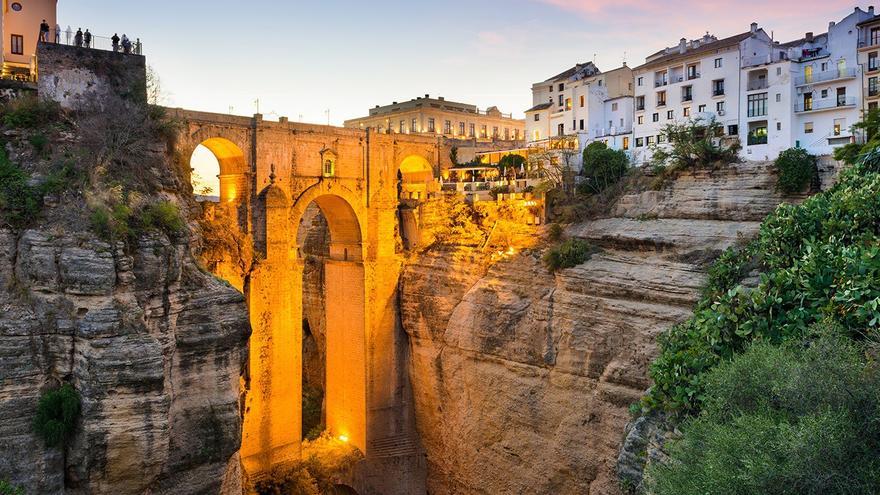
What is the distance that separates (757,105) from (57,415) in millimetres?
26926

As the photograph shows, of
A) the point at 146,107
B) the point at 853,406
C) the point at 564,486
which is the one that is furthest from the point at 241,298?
the point at 853,406

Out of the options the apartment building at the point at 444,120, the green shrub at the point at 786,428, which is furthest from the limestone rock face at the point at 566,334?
the apartment building at the point at 444,120

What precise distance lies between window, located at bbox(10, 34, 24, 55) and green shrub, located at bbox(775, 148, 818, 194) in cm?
2769

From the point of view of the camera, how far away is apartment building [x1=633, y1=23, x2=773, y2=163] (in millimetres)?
28328

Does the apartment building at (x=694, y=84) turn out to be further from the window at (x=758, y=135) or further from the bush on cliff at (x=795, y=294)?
the bush on cliff at (x=795, y=294)

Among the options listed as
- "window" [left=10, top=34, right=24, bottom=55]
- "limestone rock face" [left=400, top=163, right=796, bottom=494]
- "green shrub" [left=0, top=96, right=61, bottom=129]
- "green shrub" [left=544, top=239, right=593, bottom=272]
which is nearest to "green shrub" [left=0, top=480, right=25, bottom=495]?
"green shrub" [left=0, top=96, right=61, bottom=129]

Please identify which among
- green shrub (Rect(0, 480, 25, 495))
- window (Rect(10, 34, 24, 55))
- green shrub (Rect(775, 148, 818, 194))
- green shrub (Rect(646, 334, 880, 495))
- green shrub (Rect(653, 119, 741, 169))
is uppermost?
window (Rect(10, 34, 24, 55))

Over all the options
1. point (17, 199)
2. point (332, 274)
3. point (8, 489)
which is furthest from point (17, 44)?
point (8, 489)

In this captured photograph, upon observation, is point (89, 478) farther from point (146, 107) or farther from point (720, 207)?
point (720, 207)

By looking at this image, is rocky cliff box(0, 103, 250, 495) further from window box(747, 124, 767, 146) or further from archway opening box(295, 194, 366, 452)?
window box(747, 124, 767, 146)

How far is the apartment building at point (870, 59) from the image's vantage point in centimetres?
2550

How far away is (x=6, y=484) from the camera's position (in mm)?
12500

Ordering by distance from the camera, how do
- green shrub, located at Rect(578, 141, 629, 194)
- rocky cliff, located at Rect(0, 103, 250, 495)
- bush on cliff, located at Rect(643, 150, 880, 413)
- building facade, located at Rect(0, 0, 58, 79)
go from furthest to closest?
1. green shrub, located at Rect(578, 141, 629, 194)
2. building facade, located at Rect(0, 0, 58, 79)
3. rocky cliff, located at Rect(0, 103, 250, 495)
4. bush on cliff, located at Rect(643, 150, 880, 413)

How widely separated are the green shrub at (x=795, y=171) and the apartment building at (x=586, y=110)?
11.2 m
